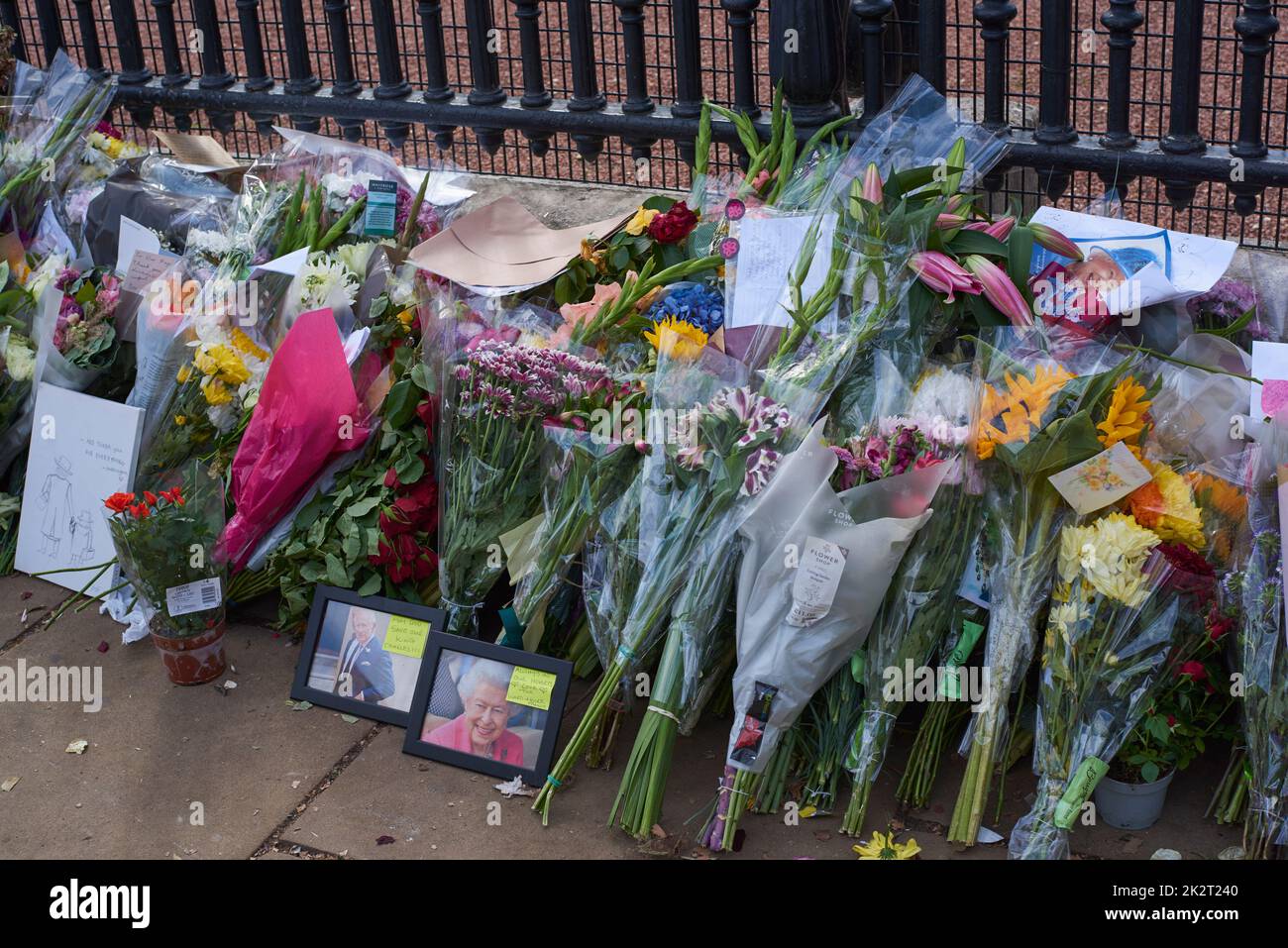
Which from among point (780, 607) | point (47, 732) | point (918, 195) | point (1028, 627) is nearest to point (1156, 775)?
point (1028, 627)

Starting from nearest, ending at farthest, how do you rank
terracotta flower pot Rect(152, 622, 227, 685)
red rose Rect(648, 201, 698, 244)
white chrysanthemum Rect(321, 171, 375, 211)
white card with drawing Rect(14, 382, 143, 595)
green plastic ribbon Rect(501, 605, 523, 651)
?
1. green plastic ribbon Rect(501, 605, 523, 651)
2. terracotta flower pot Rect(152, 622, 227, 685)
3. red rose Rect(648, 201, 698, 244)
4. white card with drawing Rect(14, 382, 143, 595)
5. white chrysanthemum Rect(321, 171, 375, 211)

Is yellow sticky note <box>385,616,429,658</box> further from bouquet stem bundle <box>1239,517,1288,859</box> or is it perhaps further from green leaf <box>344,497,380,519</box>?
bouquet stem bundle <box>1239,517,1288,859</box>

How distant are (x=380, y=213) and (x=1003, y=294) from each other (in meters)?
1.72

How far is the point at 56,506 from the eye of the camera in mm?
3699

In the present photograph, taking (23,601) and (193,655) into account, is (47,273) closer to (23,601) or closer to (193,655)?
(23,601)

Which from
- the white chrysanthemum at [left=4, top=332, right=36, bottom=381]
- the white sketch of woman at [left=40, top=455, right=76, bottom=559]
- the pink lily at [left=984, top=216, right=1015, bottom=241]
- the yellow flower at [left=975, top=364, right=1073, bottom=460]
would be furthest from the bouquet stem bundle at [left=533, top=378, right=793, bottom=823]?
the white chrysanthemum at [left=4, top=332, right=36, bottom=381]

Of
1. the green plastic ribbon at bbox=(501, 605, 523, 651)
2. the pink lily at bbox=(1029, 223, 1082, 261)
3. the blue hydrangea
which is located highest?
the pink lily at bbox=(1029, 223, 1082, 261)

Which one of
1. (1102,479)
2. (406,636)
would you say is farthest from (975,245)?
(406,636)

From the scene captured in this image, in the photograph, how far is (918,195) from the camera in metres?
3.02

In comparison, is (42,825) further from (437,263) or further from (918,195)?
(918,195)

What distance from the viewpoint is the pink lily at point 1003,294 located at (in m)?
2.89

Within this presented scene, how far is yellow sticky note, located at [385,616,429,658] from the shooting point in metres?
3.09

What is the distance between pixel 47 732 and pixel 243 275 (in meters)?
1.23

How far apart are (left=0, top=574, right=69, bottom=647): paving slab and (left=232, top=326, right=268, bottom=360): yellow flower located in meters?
0.77
